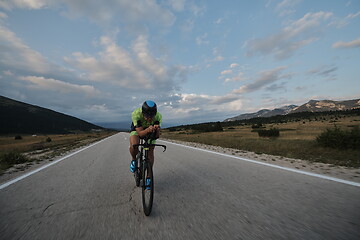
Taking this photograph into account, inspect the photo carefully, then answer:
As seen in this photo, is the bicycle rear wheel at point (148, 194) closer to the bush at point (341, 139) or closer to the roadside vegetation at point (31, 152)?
the roadside vegetation at point (31, 152)

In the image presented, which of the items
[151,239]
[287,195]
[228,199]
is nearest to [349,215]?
[287,195]

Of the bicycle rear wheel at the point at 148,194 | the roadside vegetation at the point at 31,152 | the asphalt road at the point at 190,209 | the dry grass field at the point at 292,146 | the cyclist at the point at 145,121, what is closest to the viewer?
the asphalt road at the point at 190,209

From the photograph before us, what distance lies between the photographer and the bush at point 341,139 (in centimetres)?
805

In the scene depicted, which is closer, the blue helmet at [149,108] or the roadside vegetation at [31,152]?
the blue helmet at [149,108]

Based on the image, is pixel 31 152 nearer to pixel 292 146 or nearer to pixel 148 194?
pixel 148 194

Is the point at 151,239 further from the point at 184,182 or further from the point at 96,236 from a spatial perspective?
the point at 184,182

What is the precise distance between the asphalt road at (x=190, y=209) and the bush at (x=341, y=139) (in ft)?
19.7

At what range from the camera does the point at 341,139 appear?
27.6 ft

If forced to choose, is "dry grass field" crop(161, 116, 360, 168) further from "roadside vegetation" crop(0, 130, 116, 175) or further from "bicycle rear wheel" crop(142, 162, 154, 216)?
"roadside vegetation" crop(0, 130, 116, 175)

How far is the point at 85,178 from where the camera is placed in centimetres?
483

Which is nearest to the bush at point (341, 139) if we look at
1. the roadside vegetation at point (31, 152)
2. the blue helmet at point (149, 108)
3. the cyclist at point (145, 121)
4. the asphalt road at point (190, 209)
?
the asphalt road at point (190, 209)

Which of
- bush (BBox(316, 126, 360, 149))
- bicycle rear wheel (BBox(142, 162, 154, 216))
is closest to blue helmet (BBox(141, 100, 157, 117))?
bicycle rear wheel (BBox(142, 162, 154, 216))

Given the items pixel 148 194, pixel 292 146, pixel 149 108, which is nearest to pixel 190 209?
pixel 148 194

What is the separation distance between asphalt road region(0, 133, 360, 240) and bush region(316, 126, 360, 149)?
5999 millimetres
